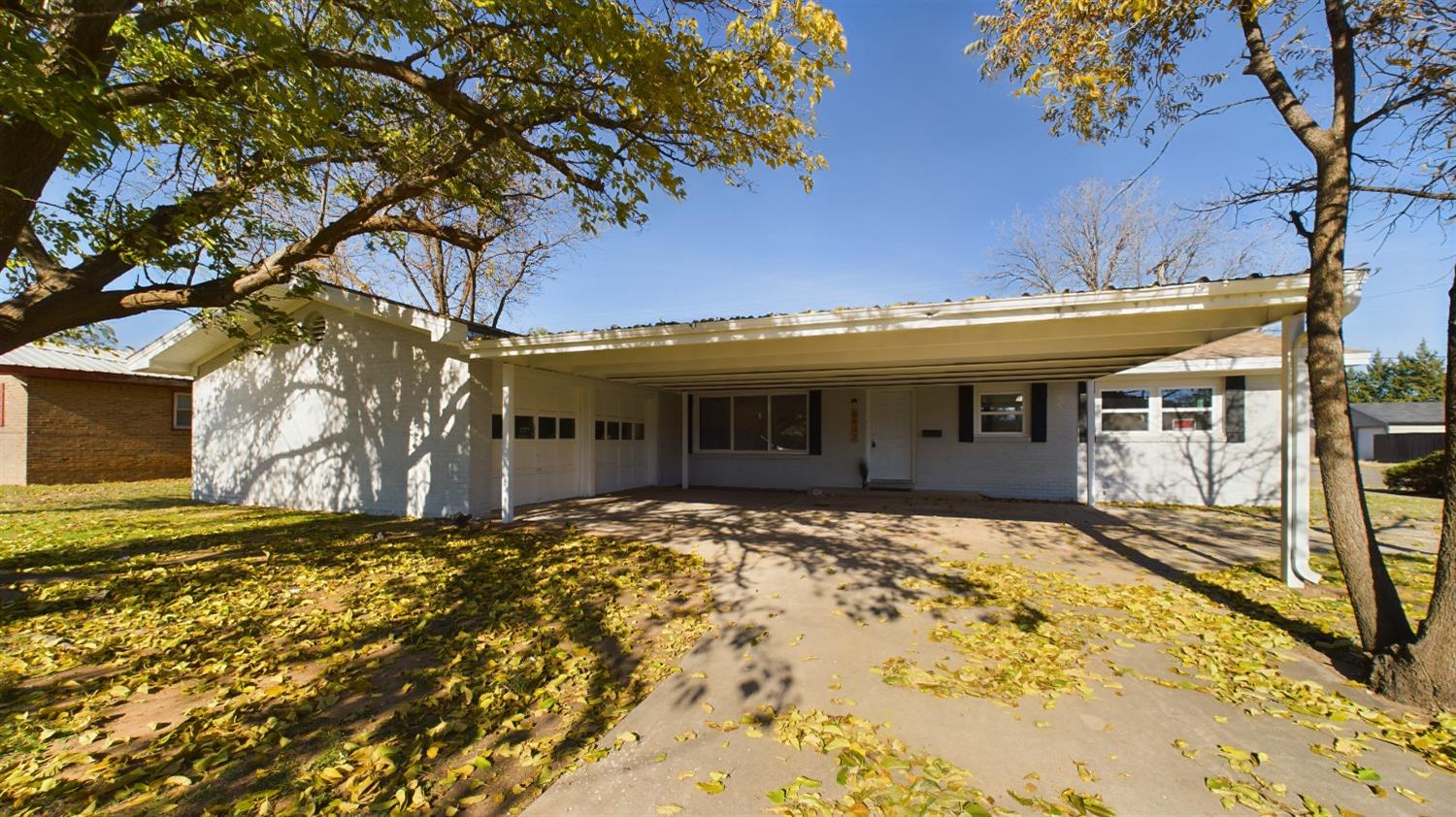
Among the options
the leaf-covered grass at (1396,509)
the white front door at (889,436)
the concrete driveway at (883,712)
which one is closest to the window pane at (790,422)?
the white front door at (889,436)

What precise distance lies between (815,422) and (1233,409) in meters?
7.25

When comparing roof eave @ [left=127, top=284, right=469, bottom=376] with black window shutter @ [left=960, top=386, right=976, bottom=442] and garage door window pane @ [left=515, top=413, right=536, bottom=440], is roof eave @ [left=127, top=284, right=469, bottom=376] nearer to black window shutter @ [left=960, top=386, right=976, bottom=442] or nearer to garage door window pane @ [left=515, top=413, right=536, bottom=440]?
garage door window pane @ [left=515, top=413, right=536, bottom=440]

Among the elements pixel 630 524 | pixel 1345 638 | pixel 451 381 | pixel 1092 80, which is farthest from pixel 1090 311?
pixel 451 381

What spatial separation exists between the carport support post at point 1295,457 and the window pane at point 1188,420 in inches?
240

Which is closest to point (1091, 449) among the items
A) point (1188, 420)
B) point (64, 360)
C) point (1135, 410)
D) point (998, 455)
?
point (998, 455)

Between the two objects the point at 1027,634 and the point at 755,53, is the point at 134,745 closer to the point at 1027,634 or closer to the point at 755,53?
the point at 1027,634

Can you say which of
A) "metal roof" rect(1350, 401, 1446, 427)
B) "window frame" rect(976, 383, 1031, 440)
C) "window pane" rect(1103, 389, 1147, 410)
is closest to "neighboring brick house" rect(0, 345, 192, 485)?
"window frame" rect(976, 383, 1031, 440)

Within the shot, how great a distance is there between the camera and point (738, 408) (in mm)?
13008

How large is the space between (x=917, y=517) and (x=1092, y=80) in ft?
18.7

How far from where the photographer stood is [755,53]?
20.4 feet

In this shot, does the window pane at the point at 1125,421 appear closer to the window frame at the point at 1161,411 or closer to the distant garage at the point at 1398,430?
the window frame at the point at 1161,411

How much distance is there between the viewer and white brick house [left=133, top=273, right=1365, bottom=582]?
7.23 metres

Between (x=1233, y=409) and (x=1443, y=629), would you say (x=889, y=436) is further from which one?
(x=1443, y=629)

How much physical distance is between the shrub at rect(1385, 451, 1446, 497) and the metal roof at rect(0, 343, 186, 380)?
2787cm
